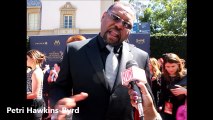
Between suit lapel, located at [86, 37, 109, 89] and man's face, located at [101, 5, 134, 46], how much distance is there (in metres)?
0.11

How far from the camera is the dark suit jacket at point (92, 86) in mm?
2166

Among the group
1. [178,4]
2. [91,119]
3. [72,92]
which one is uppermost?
[178,4]

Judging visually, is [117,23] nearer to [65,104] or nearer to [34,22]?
[65,104]

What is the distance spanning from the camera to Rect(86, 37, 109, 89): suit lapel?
7.09ft

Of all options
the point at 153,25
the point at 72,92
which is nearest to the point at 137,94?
the point at 72,92

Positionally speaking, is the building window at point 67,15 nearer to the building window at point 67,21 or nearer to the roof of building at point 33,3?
the building window at point 67,21

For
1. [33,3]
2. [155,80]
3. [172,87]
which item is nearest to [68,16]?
[33,3]

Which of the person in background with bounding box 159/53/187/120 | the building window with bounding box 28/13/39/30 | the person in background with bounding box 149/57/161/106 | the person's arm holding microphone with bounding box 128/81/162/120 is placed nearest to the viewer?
the person's arm holding microphone with bounding box 128/81/162/120

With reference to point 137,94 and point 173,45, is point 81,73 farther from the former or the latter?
point 173,45

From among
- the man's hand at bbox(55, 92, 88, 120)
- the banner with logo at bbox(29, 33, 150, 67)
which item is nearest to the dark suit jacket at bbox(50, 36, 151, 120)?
the man's hand at bbox(55, 92, 88, 120)

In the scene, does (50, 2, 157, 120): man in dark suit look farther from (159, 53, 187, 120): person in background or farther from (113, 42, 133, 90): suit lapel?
(159, 53, 187, 120): person in background

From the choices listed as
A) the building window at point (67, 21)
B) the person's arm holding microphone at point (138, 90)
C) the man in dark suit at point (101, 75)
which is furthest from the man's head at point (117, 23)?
the building window at point (67, 21)
